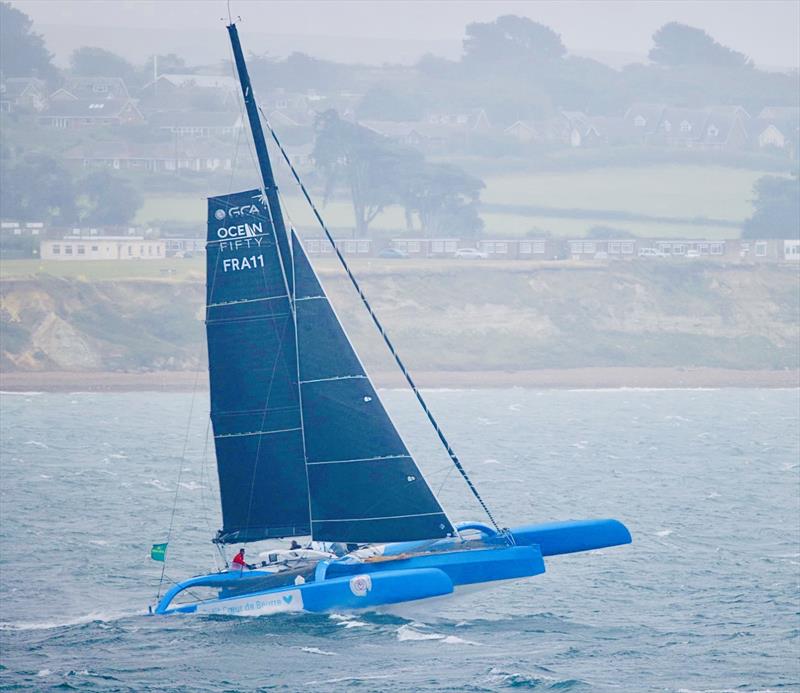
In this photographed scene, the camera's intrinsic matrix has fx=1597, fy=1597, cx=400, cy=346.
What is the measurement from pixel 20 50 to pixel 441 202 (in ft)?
237

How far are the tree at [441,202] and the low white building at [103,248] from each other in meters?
23.8

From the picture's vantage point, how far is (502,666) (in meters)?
24.6

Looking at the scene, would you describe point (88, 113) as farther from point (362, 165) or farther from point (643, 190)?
point (643, 190)

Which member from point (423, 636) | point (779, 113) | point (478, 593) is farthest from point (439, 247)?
point (423, 636)

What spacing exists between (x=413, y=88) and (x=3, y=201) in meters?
78.0

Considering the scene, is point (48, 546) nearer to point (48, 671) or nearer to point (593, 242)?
point (48, 671)

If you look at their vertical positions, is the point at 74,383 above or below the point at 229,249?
below

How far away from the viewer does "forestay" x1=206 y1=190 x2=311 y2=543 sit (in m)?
26.4

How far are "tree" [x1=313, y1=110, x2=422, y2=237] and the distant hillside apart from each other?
21.3 m

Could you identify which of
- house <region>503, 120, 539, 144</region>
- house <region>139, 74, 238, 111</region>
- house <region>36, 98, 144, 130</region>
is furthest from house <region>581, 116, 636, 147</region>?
house <region>36, 98, 144, 130</region>

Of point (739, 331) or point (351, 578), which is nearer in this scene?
point (351, 578)

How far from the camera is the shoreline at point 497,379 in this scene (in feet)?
289

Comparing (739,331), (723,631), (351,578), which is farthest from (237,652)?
(739,331)

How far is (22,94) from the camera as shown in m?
170
